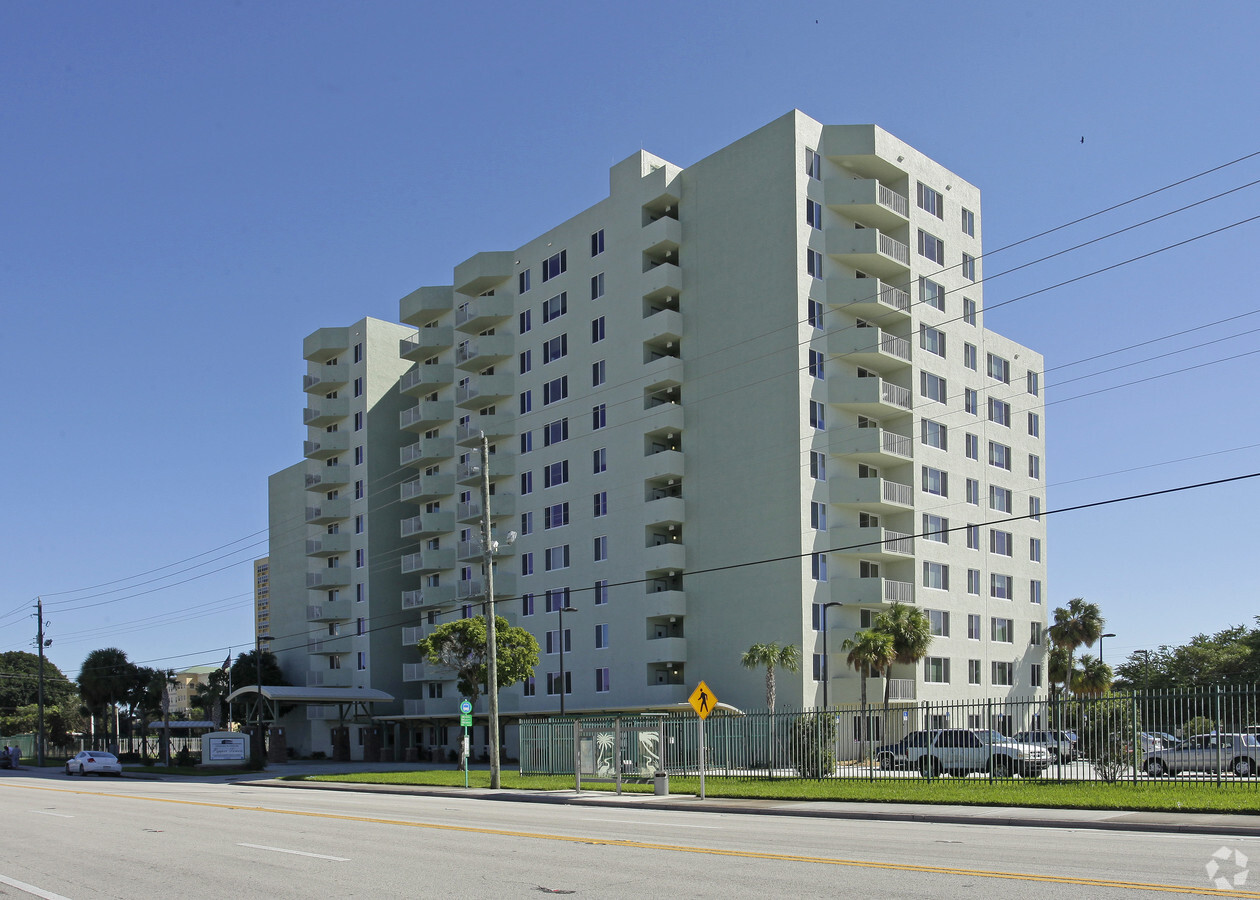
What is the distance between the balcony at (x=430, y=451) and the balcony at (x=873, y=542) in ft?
102

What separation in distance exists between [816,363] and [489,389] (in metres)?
23.8

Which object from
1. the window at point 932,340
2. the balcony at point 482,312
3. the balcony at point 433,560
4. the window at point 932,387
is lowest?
the balcony at point 433,560

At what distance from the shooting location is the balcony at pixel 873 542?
2291 inches

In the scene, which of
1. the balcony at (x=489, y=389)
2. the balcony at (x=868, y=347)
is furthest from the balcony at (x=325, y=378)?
the balcony at (x=868, y=347)

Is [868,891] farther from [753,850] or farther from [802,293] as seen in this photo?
[802,293]

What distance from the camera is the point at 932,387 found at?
212ft

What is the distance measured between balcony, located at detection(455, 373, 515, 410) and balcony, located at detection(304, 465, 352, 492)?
16942 mm

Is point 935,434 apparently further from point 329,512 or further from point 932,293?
point 329,512

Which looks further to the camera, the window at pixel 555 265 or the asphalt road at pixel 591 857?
the window at pixel 555 265

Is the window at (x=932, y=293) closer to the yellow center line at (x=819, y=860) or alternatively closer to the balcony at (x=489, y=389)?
the balcony at (x=489, y=389)

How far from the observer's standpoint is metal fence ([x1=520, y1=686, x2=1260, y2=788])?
27750 mm

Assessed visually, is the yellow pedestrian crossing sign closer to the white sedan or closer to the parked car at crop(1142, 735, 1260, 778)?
the parked car at crop(1142, 735, 1260, 778)

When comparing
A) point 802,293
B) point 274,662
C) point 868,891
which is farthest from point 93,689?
point 868,891

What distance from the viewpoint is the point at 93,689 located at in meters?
89.8
